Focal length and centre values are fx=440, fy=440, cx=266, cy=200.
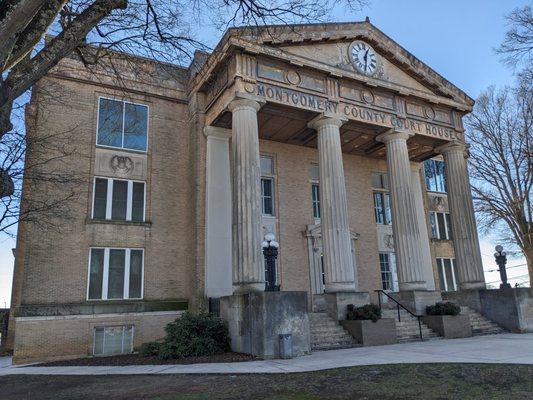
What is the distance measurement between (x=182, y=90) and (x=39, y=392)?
49.1 ft

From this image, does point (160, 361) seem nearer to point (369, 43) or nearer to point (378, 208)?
point (378, 208)

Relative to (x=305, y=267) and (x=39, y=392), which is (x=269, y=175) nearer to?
(x=305, y=267)

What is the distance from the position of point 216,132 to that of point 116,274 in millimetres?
7243

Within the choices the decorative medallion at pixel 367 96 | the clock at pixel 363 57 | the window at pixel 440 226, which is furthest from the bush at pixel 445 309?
the clock at pixel 363 57

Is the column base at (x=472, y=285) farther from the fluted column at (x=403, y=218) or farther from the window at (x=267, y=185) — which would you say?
the window at (x=267, y=185)

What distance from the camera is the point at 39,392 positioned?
8.78 m

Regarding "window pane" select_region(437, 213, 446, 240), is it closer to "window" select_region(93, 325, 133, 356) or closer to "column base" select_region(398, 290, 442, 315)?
"column base" select_region(398, 290, 442, 315)

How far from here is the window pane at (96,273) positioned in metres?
17.1

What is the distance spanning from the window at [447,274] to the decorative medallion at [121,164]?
1799cm

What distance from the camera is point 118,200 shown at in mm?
18484

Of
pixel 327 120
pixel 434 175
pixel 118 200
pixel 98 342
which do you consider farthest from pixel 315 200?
pixel 98 342

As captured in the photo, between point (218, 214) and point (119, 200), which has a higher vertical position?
point (119, 200)

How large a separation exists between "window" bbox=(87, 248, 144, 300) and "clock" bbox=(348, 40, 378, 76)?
12.5m

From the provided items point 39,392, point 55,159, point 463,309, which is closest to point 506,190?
point 463,309
